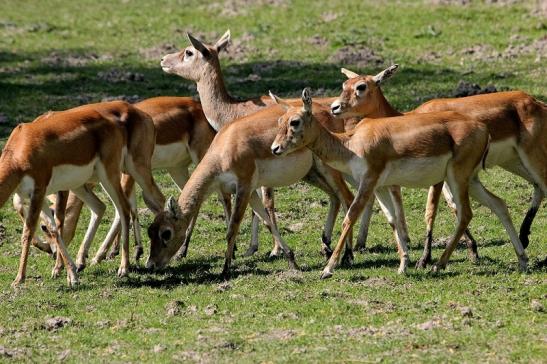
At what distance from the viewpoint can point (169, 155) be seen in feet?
48.0

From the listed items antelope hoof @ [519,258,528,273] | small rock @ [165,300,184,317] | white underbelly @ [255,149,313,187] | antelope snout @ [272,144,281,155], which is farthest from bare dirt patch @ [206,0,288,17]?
small rock @ [165,300,184,317]

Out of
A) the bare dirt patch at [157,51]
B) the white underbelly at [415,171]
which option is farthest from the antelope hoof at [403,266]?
the bare dirt patch at [157,51]

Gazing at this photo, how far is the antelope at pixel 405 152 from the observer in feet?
38.3

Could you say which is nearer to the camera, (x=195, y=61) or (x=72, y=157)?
(x=72, y=157)

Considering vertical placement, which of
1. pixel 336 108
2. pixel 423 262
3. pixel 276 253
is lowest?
pixel 276 253

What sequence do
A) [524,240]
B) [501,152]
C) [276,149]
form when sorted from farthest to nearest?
[524,240]
[501,152]
[276,149]

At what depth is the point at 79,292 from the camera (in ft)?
38.9

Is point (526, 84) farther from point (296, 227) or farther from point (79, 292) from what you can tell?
point (79, 292)

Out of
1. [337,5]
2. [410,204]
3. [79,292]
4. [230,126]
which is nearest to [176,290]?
[79,292]

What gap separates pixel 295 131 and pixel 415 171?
1.22m

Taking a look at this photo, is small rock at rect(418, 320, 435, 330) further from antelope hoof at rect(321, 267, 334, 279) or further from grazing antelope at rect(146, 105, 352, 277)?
grazing antelope at rect(146, 105, 352, 277)

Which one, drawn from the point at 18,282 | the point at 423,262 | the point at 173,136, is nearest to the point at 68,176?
the point at 18,282

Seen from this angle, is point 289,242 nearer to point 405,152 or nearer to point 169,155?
point 169,155

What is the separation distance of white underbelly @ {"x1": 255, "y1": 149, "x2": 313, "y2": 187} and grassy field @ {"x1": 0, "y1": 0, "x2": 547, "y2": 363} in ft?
2.96
